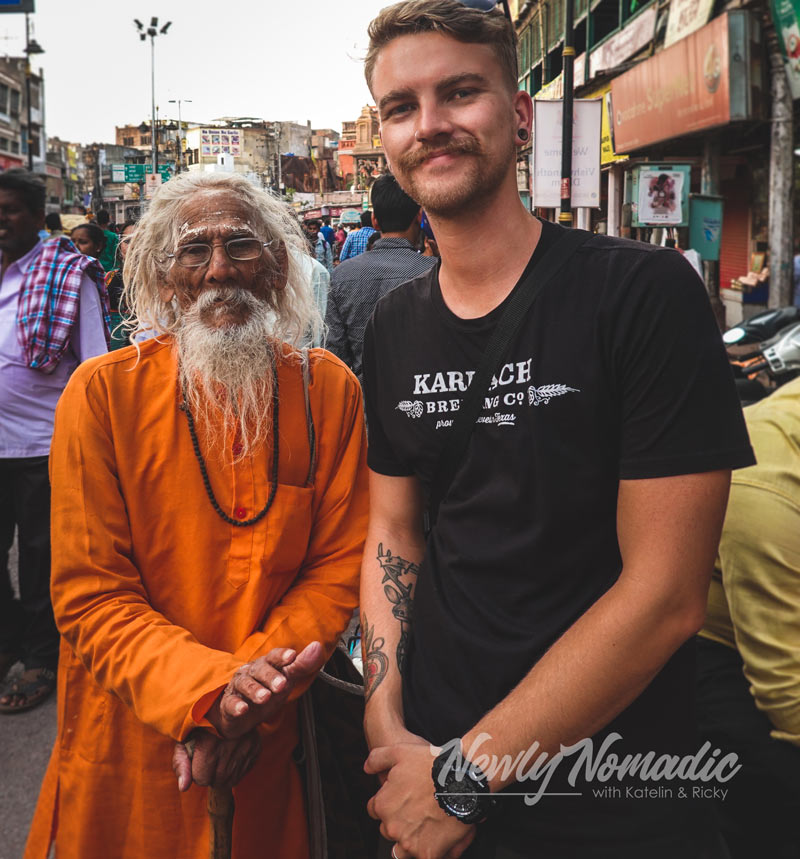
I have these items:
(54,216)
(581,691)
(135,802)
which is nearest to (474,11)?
(581,691)

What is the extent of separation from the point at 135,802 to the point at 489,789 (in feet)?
3.10

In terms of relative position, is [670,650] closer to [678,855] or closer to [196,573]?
[678,855]

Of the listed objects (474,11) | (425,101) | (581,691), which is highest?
(474,11)

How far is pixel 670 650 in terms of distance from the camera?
1429 mm

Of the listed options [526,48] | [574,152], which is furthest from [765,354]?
[526,48]

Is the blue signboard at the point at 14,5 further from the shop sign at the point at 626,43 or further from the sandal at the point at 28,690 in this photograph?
the shop sign at the point at 626,43

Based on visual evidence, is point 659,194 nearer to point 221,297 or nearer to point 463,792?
point 221,297

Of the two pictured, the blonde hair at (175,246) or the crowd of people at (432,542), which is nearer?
the crowd of people at (432,542)

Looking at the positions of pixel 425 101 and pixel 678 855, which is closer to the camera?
pixel 678 855

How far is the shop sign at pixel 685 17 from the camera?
13539 mm

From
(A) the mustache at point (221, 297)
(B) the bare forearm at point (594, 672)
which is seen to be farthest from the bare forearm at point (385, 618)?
(A) the mustache at point (221, 297)

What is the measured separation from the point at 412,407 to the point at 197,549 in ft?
2.10

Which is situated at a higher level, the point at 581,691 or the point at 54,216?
the point at 54,216

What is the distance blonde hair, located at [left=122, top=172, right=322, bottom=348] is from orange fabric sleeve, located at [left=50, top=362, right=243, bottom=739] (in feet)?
1.23
